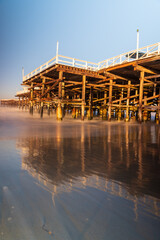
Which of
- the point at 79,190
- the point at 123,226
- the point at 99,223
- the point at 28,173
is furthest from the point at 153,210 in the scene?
the point at 28,173

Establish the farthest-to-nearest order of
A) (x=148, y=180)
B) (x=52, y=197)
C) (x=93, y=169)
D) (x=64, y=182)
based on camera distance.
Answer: (x=93, y=169)
(x=148, y=180)
(x=64, y=182)
(x=52, y=197)

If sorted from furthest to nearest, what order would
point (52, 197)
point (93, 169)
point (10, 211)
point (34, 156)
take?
point (34, 156) < point (93, 169) < point (52, 197) < point (10, 211)

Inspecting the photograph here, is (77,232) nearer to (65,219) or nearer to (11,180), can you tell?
(65,219)

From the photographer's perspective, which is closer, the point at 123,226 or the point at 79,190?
the point at 123,226

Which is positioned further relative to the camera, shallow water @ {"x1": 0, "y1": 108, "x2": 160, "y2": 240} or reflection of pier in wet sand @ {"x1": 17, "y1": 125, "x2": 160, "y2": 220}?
reflection of pier in wet sand @ {"x1": 17, "y1": 125, "x2": 160, "y2": 220}

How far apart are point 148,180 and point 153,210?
33.0 inches

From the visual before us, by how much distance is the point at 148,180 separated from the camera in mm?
2574

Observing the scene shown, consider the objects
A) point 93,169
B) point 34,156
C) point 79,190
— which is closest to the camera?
point 79,190

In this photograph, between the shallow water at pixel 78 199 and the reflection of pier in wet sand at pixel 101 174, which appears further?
the reflection of pier in wet sand at pixel 101 174

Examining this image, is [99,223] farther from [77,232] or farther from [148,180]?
[148,180]

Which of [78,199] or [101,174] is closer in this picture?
[78,199]

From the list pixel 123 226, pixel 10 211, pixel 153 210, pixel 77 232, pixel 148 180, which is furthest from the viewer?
pixel 148 180

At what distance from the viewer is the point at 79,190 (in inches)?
86.3

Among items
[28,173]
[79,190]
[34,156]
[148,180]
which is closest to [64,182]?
[79,190]
